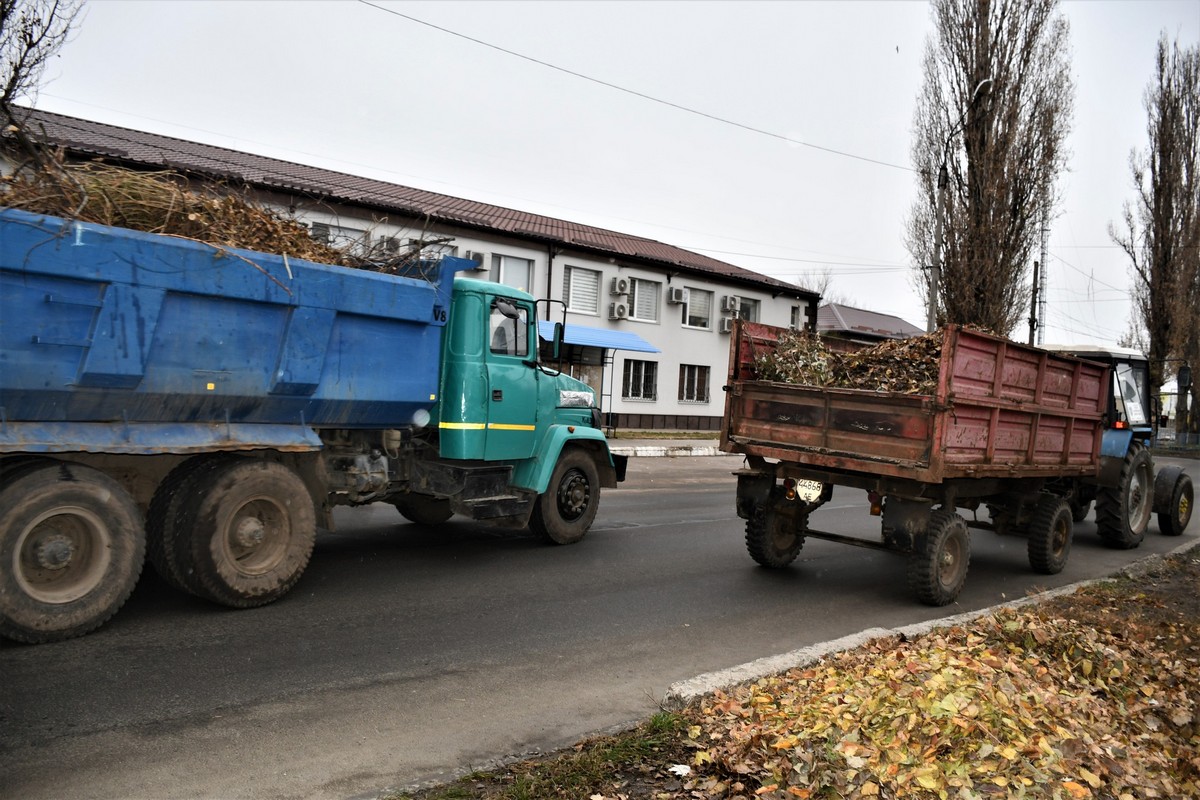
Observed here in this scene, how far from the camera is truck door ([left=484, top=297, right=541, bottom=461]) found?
27.3 feet

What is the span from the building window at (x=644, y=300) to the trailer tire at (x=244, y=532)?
2306 cm

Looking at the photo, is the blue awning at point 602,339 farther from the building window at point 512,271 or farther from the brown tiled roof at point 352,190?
the brown tiled roof at point 352,190

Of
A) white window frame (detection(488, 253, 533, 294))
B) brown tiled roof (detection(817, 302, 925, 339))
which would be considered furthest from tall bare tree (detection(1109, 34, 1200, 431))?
white window frame (detection(488, 253, 533, 294))

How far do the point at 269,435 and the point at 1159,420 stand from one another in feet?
40.7

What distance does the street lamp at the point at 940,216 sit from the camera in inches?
841

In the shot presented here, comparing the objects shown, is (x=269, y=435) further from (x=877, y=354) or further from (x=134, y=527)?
(x=877, y=354)

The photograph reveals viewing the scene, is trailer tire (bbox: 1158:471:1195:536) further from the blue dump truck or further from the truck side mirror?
the blue dump truck

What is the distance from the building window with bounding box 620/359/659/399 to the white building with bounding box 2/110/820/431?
37mm

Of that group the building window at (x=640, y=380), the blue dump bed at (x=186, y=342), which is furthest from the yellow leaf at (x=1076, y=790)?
the building window at (x=640, y=380)

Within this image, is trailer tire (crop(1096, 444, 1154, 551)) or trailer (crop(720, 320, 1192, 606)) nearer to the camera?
trailer (crop(720, 320, 1192, 606))

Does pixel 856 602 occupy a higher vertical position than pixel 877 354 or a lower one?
lower

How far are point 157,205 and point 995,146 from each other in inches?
866

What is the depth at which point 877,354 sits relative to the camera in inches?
330

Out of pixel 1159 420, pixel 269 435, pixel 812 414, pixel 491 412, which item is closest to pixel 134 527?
pixel 269 435
